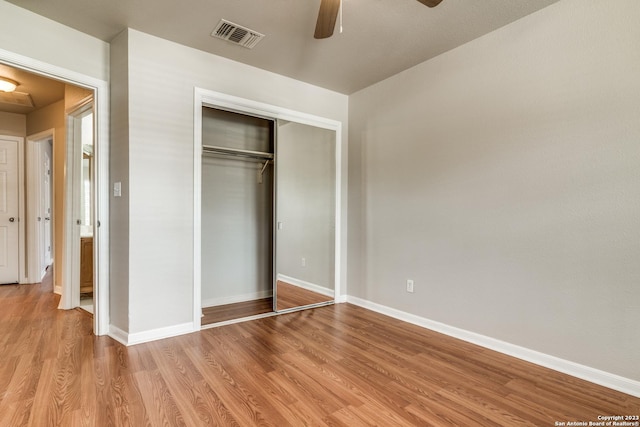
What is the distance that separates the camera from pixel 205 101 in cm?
318

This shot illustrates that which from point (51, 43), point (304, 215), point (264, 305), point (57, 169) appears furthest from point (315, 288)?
point (57, 169)

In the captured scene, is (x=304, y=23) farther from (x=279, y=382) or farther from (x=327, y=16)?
(x=279, y=382)

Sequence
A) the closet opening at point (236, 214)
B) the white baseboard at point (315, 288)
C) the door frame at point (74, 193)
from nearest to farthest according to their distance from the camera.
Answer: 1. the door frame at point (74, 193)
2. the closet opening at point (236, 214)
3. the white baseboard at point (315, 288)

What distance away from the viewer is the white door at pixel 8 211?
16.1 ft

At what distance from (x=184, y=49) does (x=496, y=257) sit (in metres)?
3.31

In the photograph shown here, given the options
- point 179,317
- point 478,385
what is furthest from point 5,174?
point 478,385

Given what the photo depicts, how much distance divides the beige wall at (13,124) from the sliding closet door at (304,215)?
14.1 feet

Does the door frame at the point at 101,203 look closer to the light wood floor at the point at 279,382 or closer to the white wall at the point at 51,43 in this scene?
the white wall at the point at 51,43

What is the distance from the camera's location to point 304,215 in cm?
411

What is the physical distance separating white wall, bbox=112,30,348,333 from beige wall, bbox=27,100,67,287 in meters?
1.96

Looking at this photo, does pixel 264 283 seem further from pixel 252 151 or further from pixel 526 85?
pixel 526 85

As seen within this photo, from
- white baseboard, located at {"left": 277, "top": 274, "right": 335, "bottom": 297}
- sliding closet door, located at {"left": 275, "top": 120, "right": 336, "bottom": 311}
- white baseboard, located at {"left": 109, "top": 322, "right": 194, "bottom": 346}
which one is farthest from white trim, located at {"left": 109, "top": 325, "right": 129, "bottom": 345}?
white baseboard, located at {"left": 277, "top": 274, "right": 335, "bottom": 297}

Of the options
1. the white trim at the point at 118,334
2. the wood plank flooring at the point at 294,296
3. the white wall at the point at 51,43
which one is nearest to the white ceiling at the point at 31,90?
the white wall at the point at 51,43

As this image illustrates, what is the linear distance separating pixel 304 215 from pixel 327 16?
2458 millimetres
